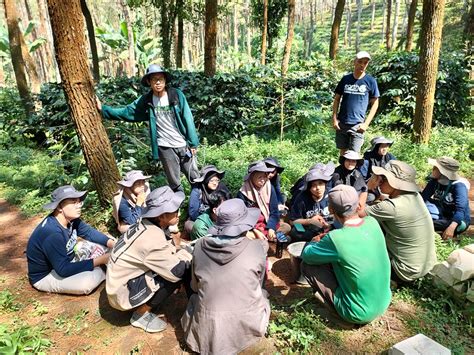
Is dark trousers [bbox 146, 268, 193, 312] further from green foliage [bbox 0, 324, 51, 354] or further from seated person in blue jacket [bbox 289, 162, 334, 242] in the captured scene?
seated person in blue jacket [bbox 289, 162, 334, 242]

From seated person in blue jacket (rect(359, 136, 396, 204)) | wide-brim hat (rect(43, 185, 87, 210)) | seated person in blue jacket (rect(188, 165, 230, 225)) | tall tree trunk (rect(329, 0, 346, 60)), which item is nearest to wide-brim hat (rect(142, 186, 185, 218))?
wide-brim hat (rect(43, 185, 87, 210))

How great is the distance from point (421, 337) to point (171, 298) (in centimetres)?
229

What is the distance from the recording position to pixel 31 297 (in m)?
3.44

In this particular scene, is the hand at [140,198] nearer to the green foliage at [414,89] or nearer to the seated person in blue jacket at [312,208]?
the seated person in blue jacket at [312,208]

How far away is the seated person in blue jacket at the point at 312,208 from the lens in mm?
4043

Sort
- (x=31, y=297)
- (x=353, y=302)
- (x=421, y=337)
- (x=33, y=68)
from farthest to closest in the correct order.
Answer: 1. (x=33, y=68)
2. (x=31, y=297)
3. (x=353, y=302)
4. (x=421, y=337)

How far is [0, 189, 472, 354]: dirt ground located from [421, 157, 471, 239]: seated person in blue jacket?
158 cm

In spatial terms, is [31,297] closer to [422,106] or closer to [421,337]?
[421,337]

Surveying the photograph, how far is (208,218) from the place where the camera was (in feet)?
14.6

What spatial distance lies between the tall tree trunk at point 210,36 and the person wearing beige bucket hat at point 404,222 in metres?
6.35

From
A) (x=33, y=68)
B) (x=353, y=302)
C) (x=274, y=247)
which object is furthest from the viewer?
(x=33, y=68)

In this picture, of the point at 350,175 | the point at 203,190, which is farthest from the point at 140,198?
the point at 350,175

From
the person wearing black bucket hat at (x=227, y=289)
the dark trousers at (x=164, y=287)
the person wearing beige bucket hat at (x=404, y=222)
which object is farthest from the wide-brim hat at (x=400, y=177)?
the dark trousers at (x=164, y=287)

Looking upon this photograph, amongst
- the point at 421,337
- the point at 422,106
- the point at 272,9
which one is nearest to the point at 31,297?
the point at 421,337
